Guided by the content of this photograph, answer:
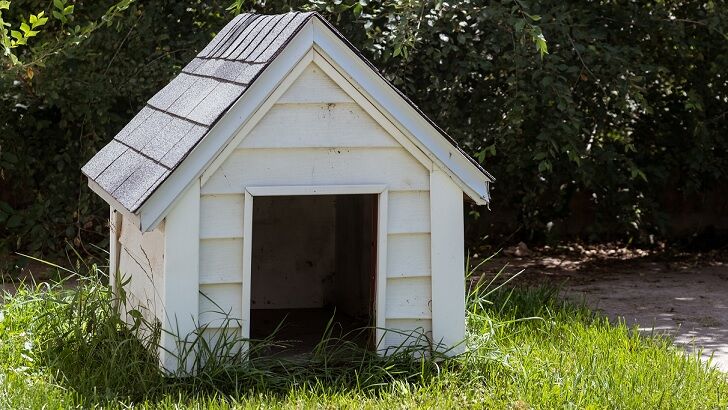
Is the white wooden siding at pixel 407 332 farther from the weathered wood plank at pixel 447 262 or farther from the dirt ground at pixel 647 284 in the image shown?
the dirt ground at pixel 647 284

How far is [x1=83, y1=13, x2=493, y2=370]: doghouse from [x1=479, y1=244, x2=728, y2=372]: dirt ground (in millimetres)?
1428

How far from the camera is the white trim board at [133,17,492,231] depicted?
4.32m

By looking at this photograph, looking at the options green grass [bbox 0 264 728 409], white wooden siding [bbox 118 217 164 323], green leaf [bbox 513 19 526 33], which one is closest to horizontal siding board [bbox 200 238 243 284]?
white wooden siding [bbox 118 217 164 323]

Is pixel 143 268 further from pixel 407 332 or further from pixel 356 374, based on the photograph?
pixel 407 332

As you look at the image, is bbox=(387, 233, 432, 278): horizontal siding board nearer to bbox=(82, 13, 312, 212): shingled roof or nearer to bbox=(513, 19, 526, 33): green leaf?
bbox=(82, 13, 312, 212): shingled roof

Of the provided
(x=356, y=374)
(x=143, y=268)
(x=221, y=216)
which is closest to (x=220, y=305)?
(x=221, y=216)

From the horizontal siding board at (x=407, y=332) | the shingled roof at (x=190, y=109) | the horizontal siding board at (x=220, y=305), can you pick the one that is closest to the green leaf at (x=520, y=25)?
the shingled roof at (x=190, y=109)

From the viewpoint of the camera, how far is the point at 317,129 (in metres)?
4.58

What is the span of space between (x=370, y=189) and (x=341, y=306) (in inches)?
76.8

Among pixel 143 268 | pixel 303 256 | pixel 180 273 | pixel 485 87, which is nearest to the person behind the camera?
pixel 180 273

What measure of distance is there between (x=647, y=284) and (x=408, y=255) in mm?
3634

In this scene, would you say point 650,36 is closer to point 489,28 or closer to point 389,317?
point 489,28

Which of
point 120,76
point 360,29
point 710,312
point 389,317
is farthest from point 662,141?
point 389,317

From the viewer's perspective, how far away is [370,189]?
4.65 m
